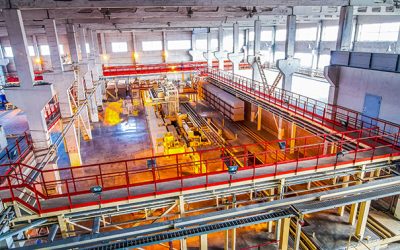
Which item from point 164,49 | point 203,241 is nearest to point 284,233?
point 203,241

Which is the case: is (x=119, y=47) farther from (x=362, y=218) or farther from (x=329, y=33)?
(x=362, y=218)

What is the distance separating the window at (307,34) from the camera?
33.2 m

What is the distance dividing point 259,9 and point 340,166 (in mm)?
13254

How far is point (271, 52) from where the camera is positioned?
4278 centimetres

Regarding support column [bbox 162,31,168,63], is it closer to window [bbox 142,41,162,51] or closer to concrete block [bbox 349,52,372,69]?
window [bbox 142,41,162,51]

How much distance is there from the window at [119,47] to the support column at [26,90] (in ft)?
106

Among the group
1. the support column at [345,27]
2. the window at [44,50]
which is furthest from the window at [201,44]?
the support column at [345,27]

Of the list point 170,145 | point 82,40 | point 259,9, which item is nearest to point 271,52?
point 259,9

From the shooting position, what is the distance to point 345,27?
1434 centimetres

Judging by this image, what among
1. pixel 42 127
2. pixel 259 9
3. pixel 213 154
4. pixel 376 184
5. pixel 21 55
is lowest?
pixel 213 154

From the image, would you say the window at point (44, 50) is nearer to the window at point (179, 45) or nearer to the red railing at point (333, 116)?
the window at point (179, 45)

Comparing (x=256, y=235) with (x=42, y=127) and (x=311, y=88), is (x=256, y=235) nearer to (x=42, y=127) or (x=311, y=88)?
(x=42, y=127)

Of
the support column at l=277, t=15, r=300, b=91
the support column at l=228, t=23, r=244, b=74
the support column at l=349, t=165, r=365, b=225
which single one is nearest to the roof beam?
the support column at l=277, t=15, r=300, b=91

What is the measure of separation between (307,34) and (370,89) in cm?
2398
